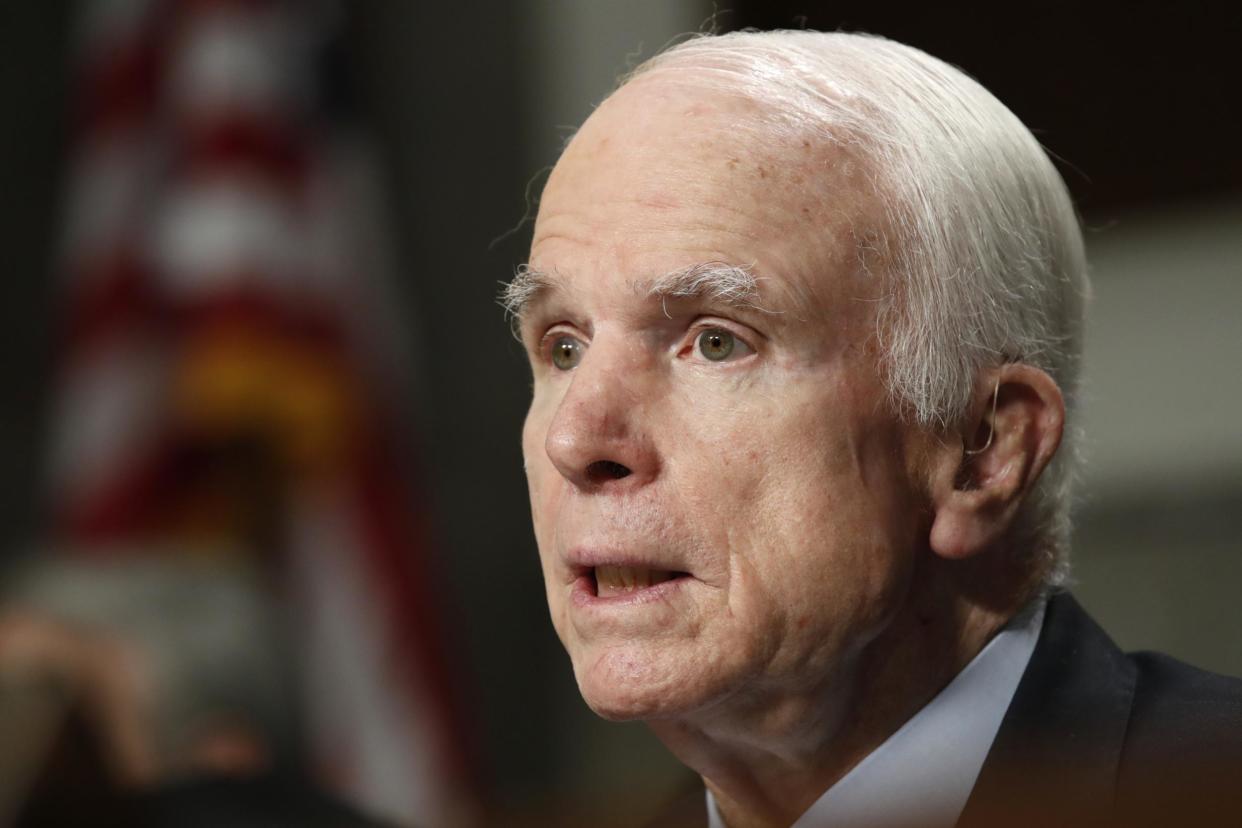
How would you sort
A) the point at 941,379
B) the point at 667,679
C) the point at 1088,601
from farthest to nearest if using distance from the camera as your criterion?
the point at 1088,601, the point at 941,379, the point at 667,679

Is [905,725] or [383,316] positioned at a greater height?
[905,725]

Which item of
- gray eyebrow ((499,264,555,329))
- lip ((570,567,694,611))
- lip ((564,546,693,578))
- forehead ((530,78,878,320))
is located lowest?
Answer: lip ((570,567,694,611))

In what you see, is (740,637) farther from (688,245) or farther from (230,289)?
(230,289)

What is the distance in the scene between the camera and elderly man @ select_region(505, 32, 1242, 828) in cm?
184

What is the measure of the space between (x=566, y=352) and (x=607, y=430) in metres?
0.24

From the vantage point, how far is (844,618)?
187 centimetres

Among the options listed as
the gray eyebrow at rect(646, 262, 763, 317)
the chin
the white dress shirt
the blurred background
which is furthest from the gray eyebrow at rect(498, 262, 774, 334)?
the blurred background

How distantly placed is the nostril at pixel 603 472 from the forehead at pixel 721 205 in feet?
0.74

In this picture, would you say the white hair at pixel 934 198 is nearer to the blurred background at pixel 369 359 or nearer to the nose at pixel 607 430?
the nose at pixel 607 430

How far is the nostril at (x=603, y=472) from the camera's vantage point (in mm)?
1866

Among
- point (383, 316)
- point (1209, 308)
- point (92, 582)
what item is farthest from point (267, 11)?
point (1209, 308)

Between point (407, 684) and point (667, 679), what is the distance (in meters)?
3.74

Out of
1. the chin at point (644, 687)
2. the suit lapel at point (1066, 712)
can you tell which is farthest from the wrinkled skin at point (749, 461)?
the suit lapel at point (1066, 712)

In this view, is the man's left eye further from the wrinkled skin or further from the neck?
the neck
